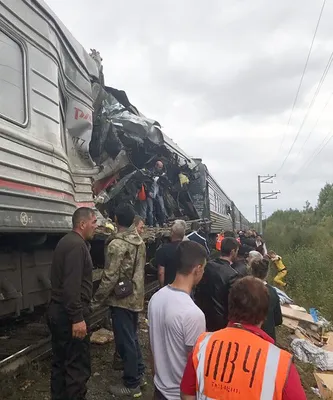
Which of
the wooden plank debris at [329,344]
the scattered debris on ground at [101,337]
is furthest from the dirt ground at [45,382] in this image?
the wooden plank debris at [329,344]

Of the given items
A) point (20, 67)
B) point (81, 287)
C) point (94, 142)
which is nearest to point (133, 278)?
point (81, 287)

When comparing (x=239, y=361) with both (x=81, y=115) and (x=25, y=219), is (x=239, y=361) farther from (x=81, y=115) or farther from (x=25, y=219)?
(x=81, y=115)

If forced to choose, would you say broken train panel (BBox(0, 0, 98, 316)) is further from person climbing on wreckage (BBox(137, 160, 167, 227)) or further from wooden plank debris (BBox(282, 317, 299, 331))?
wooden plank debris (BBox(282, 317, 299, 331))

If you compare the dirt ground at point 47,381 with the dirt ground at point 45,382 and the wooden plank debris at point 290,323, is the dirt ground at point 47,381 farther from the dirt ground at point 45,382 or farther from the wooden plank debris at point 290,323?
the wooden plank debris at point 290,323

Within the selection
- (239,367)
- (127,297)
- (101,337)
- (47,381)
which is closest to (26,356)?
(47,381)

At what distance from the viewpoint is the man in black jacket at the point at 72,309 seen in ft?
11.0

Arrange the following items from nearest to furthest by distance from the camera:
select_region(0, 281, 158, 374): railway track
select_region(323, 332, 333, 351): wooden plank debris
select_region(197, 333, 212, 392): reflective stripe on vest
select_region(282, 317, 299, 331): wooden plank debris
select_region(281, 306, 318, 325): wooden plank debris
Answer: select_region(197, 333, 212, 392): reflective stripe on vest → select_region(0, 281, 158, 374): railway track → select_region(323, 332, 333, 351): wooden plank debris → select_region(282, 317, 299, 331): wooden plank debris → select_region(281, 306, 318, 325): wooden plank debris

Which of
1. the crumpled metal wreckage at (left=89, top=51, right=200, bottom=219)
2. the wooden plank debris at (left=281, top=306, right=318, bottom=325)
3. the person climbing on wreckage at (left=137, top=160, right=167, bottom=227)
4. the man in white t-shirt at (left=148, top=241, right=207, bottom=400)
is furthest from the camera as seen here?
the person climbing on wreckage at (left=137, top=160, right=167, bottom=227)

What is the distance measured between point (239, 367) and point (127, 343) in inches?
92.1

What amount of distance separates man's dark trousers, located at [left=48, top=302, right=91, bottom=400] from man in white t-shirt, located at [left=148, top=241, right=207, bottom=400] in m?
0.95

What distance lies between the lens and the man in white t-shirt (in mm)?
2555

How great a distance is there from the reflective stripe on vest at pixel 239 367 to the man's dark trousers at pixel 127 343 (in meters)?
2.16

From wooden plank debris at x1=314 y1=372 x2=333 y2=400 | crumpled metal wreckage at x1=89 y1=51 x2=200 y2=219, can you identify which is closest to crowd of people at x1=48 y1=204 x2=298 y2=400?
wooden plank debris at x1=314 y1=372 x2=333 y2=400

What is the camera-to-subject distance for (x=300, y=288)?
1275 centimetres
